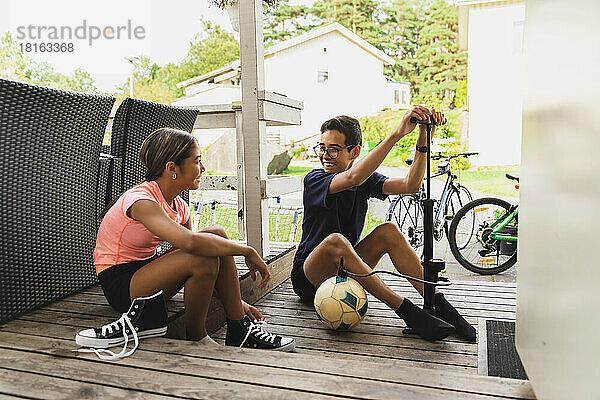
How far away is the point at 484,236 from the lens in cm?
408

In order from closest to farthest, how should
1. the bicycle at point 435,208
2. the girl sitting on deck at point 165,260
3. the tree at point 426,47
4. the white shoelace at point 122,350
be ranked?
the white shoelace at point 122,350 < the girl sitting on deck at point 165,260 < the bicycle at point 435,208 < the tree at point 426,47

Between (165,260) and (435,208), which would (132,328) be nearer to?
(165,260)

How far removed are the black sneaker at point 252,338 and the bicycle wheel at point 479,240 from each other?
7.84 feet

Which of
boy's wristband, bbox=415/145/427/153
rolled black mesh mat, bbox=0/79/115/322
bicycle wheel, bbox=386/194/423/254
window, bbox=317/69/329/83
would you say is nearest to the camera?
rolled black mesh mat, bbox=0/79/115/322

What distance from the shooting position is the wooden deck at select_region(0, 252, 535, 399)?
1.35 meters

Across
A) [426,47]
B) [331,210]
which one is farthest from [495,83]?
[331,210]

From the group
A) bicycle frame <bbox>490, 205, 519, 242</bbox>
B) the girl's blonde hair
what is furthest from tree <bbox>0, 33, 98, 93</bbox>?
the girl's blonde hair

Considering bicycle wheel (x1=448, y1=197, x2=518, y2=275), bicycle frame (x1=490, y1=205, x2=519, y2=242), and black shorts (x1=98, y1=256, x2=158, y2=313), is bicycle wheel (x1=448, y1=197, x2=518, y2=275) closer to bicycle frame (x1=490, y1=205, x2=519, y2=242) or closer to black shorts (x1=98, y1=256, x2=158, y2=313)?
bicycle frame (x1=490, y1=205, x2=519, y2=242)

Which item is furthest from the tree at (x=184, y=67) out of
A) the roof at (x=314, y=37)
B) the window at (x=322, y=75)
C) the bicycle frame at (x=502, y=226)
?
the bicycle frame at (x=502, y=226)

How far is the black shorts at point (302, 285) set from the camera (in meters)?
2.47

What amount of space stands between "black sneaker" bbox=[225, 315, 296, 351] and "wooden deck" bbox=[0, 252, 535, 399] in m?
0.14

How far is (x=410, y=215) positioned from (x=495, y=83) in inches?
239

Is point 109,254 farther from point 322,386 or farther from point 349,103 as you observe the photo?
point 349,103

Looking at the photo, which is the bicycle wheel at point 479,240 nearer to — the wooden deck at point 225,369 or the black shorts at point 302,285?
the black shorts at point 302,285
